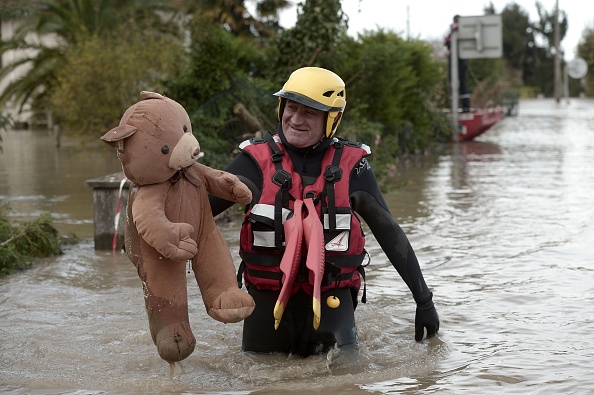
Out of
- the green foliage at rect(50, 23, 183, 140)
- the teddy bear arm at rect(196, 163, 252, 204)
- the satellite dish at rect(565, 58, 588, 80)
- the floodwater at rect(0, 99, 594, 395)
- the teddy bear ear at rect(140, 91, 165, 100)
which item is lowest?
the floodwater at rect(0, 99, 594, 395)

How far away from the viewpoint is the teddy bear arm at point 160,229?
4.71m

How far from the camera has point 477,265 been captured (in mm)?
8609

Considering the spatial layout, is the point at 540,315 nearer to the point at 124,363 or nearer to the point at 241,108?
the point at 124,363

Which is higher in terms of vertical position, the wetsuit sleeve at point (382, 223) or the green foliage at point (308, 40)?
Result: the green foliage at point (308, 40)

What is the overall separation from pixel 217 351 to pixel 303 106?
5.13 ft

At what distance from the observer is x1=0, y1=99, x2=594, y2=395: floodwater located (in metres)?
5.43

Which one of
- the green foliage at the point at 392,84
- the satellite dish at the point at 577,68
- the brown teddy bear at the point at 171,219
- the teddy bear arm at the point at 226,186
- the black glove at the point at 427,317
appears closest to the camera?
the brown teddy bear at the point at 171,219

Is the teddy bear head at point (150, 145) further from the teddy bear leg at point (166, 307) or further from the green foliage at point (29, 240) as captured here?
the green foliage at point (29, 240)

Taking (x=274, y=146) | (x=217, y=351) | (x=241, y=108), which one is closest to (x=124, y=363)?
(x=217, y=351)

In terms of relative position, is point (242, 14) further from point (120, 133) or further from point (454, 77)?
point (120, 133)

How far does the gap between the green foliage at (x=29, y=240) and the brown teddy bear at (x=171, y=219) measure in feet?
13.2

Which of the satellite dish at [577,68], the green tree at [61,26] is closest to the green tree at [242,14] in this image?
the green tree at [61,26]

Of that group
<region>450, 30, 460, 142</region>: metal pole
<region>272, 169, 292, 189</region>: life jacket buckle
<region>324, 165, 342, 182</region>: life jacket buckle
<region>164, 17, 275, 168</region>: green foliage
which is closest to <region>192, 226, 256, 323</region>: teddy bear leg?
<region>272, 169, 292, 189</region>: life jacket buckle

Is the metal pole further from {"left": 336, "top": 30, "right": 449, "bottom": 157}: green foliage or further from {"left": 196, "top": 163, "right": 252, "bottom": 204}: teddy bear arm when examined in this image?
{"left": 196, "top": 163, "right": 252, "bottom": 204}: teddy bear arm
